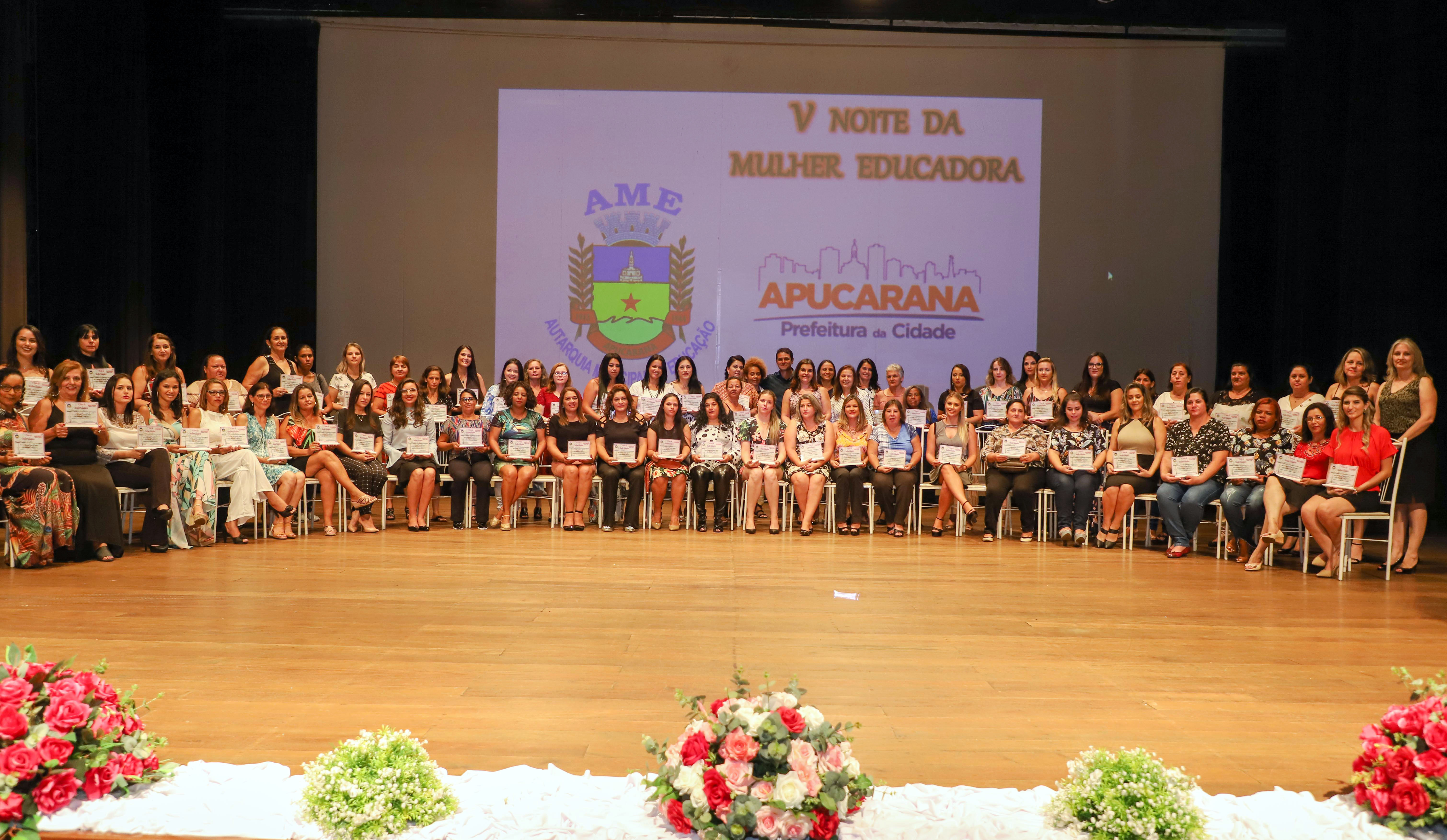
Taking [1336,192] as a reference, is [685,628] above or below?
below

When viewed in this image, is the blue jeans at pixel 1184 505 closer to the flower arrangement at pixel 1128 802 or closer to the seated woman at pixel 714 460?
the seated woman at pixel 714 460

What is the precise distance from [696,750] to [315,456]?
5.87 metres

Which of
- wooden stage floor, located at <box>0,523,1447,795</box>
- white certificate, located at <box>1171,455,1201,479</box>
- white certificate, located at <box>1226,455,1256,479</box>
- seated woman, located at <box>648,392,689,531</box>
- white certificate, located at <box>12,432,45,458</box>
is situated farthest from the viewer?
seated woman, located at <box>648,392,689,531</box>

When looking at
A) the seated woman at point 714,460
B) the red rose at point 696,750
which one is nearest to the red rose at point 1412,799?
the red rose at point 696,750

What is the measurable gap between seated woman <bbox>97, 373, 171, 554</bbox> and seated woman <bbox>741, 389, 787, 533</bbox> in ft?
12.8

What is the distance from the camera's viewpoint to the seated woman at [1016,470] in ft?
24.0

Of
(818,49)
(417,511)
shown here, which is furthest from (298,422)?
(818,49)

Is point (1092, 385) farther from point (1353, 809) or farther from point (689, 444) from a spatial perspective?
point (1353, 809)

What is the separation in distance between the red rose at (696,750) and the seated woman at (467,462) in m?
5.60

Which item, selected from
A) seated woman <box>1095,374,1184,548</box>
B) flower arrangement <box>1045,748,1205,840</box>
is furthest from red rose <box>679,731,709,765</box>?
seated woman <box>1095,374,1184,548</box>

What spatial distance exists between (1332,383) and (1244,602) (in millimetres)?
4362

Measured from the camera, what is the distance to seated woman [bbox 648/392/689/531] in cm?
754

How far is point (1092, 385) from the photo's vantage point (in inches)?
312

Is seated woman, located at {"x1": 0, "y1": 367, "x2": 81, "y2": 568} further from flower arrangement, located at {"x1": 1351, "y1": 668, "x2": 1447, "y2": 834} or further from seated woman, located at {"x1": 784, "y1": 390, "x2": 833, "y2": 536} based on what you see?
flower arrangement, located at {"x1": 1351, "y1": 668, "x2": 1447, "y2": 834}
